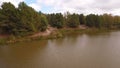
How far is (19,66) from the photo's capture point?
1156 cm

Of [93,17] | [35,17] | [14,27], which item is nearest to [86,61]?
[14,27]

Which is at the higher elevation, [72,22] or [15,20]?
[15,20]

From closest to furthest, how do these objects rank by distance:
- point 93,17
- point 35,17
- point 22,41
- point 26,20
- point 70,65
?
1. point 70,65
2. point 22,41
3. point 26,20
4. point 35,17
5. point 93,17

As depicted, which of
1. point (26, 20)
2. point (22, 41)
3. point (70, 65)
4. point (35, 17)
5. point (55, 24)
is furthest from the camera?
point (55, 24)

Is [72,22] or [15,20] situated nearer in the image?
[15,20]

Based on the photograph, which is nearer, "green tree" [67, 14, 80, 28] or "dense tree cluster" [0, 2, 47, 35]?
"dense tree cluster" [0, 2, 47, 35]

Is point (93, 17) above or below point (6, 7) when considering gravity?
below

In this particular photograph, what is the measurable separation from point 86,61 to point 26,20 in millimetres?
17191

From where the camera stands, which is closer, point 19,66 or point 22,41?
point 19,66

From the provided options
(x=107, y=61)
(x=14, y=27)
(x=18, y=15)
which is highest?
(x=18, y=15)

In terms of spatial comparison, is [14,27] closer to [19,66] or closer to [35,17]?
[35,17]

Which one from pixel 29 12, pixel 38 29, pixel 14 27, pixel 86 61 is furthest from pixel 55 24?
pixel 86 61

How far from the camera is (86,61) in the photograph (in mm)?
12414

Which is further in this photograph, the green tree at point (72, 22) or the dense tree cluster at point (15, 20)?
the green tree at point (72, 22)
